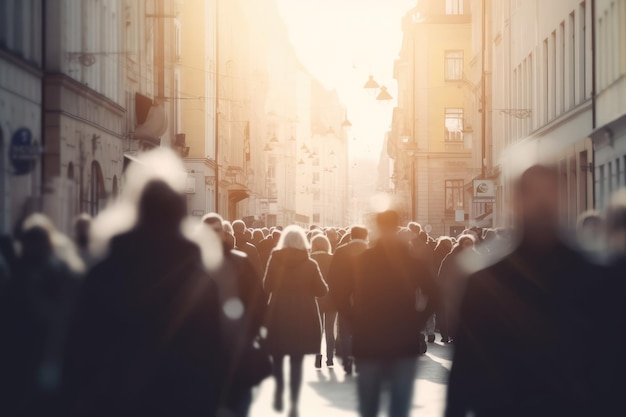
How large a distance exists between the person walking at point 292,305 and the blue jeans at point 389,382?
2.92 meters

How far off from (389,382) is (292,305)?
315 cm

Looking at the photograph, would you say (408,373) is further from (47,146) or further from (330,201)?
(330,201)

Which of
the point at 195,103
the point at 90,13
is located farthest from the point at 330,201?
the point at 90,13

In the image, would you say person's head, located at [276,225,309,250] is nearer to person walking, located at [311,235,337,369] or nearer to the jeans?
person walking, located at [311,235,337,369]

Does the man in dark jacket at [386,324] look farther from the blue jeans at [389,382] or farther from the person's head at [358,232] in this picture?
the person's head at [358,232]

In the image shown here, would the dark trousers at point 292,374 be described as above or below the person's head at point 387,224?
below

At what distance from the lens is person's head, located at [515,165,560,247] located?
15.6 ft

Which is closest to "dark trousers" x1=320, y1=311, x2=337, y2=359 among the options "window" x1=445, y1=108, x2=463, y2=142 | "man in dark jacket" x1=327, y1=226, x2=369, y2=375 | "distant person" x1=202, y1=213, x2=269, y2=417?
"man in dark jacket" x1=327, y1=226, x2=369, y2=375

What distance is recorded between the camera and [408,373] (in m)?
9.66

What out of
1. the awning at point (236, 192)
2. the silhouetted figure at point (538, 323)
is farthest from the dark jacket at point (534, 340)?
the awning at point (236, 192)

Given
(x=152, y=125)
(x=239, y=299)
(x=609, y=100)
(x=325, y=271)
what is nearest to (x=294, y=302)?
(x=239, y=299)

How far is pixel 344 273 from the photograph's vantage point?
412 inches

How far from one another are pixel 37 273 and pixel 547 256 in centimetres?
451

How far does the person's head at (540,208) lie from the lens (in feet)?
15.6
